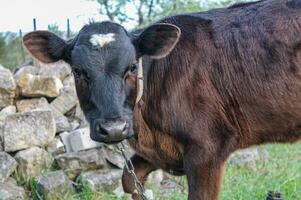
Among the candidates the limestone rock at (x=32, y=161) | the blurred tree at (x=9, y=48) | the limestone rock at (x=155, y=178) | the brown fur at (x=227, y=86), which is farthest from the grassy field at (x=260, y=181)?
the blurred tree at (x=9, y=48)

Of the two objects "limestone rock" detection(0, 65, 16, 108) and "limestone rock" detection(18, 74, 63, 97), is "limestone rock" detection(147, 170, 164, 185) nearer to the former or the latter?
"limestone rock" detection(18, 74, 63, 97)

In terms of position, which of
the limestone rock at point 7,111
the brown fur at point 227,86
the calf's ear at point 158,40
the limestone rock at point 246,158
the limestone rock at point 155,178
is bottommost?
the limestone rock at point 246,158

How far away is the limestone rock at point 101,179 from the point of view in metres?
7.16

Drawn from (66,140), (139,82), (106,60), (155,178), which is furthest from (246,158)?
(106,60)

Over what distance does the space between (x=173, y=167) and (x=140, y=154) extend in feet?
1.07

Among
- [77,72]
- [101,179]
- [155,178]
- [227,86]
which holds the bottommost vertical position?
[155,178]

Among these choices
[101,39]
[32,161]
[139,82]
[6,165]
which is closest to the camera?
[101,39]

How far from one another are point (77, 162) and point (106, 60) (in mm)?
2905

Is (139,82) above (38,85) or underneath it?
above

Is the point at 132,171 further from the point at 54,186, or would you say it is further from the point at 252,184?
the point at 252,184

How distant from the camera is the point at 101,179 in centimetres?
729

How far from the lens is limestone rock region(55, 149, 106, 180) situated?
736 cm

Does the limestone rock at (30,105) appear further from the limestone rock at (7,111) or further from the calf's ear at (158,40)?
the calf's ear at (158,40)

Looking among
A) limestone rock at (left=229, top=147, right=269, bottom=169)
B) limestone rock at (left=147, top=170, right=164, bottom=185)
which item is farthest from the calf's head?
limestone rock at (left=229, top=147, right=269, bottom=169)
